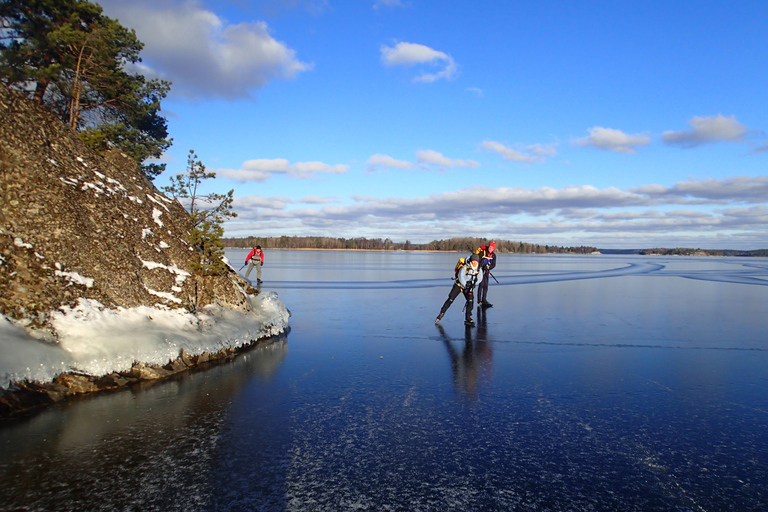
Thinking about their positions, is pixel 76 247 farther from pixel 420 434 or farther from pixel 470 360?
pixel 470 360

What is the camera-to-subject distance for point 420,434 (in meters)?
4.83

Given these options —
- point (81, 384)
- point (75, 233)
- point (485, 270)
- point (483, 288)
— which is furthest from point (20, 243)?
point (485, 270)

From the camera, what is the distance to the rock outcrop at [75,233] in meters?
7.20

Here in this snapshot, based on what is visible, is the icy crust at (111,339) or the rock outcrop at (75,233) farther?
the rock outcrop at (75,233)

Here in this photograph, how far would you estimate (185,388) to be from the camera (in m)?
6.56

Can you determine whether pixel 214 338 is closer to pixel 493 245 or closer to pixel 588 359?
pixel 588 359

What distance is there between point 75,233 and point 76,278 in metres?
1.21

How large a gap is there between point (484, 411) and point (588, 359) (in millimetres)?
3546

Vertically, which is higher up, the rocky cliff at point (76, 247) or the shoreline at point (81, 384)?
the rocky cliff at point (76, 247)

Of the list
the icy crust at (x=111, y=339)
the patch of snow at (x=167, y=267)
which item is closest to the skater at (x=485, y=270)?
the icy crust at (x=111, y=339)

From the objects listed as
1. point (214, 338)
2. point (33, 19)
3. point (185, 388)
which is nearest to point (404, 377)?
point (185, 388)

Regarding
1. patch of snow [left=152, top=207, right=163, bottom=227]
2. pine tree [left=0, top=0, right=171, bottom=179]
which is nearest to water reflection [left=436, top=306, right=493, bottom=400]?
patch of snow [left=152, top=207, right=163, bottom=227]

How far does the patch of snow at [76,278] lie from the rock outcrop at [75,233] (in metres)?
0.02

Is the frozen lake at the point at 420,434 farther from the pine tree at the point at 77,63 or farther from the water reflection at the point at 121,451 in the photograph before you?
the pine tree at the point at 77,63
